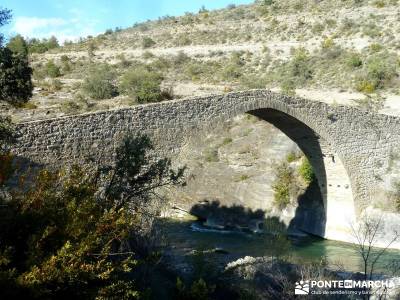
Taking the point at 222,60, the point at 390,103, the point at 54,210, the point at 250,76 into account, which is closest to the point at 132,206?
the point at 54,210

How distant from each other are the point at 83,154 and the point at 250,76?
25285 millimetres

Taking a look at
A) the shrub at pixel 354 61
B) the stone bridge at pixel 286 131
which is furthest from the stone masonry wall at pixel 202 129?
the shrub at pixel 354 61

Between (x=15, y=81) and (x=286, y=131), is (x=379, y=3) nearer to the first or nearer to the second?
(x=286, y=131)

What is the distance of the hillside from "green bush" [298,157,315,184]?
6738mm

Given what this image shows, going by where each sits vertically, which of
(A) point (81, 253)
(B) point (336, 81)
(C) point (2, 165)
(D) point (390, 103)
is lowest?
(A) point (81, 253)

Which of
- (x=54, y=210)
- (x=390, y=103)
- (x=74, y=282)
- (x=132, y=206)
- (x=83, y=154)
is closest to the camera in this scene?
(x=74, y=282)

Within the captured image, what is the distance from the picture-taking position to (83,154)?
35.9ft

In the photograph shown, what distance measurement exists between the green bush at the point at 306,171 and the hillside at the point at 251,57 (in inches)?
265

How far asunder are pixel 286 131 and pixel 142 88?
802 centimetres

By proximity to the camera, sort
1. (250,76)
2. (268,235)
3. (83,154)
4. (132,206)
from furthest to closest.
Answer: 1. (250,76)
2. (268,235)
3. (83,154)
4. (132,206)

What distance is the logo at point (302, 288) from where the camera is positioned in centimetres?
923

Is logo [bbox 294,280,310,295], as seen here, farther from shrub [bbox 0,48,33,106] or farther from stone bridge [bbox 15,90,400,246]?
shrub [bbox 0,48,33,106]

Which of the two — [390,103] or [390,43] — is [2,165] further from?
[390,43]

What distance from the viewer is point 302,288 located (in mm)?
9477
